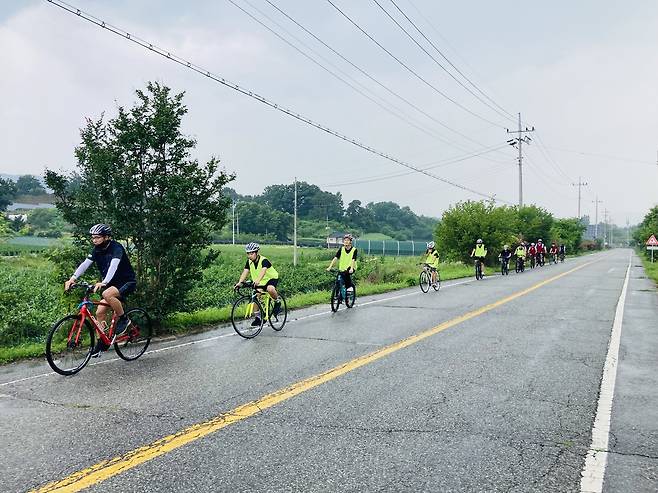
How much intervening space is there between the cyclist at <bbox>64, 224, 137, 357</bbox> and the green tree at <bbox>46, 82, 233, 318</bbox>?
1.93 m

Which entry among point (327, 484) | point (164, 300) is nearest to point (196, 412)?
point (327, 484)

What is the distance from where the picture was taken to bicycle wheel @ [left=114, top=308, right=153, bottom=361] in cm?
759

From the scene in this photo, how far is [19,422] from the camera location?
15.9 ft

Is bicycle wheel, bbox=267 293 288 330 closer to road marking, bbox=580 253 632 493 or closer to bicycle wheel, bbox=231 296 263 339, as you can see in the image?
bicycle wheel, bbox=231 296 263 339

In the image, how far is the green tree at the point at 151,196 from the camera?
9.23 m

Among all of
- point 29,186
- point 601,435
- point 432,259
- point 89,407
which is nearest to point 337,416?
point 601,435

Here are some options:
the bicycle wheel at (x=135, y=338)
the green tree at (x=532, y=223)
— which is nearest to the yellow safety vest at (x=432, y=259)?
the bicycle wheel at (x=135, y=338)

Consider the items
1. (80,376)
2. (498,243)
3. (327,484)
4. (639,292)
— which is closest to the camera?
(327,484)

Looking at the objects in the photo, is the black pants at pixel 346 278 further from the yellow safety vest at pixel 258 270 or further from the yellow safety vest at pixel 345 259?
the yellow safety vest at pixel 258 270

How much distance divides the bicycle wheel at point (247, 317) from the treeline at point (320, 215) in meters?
90.7

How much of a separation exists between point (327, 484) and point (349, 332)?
253 inches

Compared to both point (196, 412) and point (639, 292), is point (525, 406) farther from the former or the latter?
point (639, 292)

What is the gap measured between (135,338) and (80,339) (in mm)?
1131

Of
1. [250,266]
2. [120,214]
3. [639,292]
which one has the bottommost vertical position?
[639,292]
